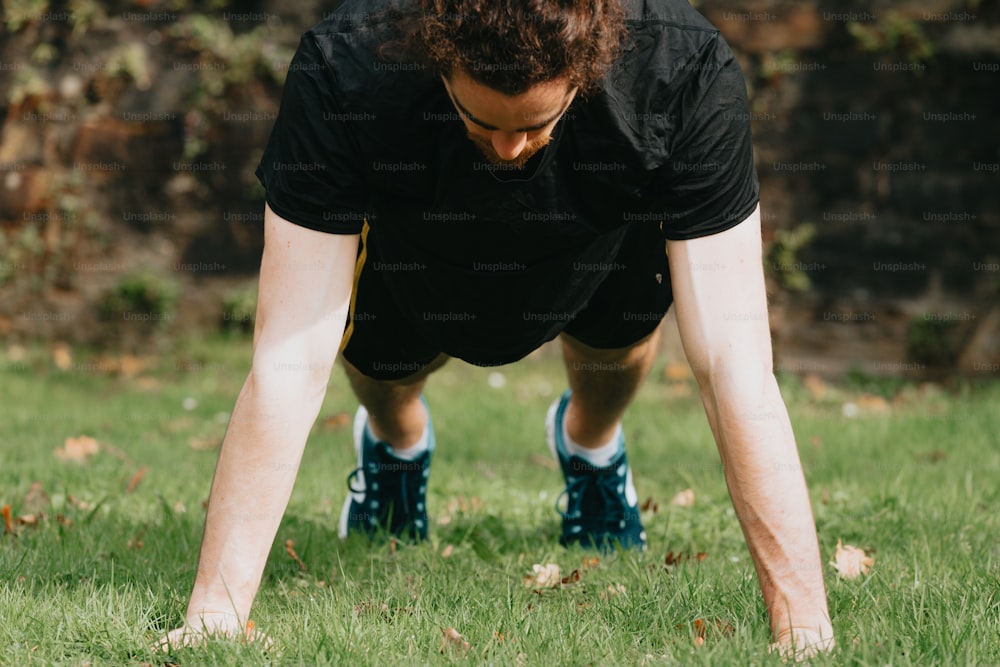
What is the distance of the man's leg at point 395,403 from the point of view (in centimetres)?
290

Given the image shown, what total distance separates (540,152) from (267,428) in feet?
2.49

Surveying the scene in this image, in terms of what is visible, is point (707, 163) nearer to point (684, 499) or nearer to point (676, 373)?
point (684, 499)

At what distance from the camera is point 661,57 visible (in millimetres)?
1963

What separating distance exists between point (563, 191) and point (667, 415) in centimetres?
283

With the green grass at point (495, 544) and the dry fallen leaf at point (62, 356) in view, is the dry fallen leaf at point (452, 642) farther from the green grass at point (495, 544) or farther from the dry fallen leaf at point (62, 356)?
the dry fallen leaf at point (62, 356)

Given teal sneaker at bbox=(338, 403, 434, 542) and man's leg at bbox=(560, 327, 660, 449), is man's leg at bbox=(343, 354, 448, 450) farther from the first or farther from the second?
man's leg at bbox=(560, 327, 660, 449)

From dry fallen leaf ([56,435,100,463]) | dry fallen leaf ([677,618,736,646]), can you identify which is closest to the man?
dry fallen leaf ([677,618,736,646])

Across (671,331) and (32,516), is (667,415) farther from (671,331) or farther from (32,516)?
(32,516)

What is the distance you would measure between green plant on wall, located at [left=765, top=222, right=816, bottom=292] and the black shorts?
291cm

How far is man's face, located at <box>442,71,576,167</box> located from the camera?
5.63 feet

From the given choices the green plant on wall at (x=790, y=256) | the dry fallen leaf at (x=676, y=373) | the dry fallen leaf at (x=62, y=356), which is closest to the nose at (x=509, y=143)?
the dry fallen leaf at (x=676, y=373)

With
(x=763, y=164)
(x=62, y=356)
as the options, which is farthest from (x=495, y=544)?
(x=62, y=356)

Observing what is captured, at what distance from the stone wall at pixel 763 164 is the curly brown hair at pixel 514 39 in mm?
3911

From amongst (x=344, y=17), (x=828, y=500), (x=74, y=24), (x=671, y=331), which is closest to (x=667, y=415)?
(x=671, y=331)
